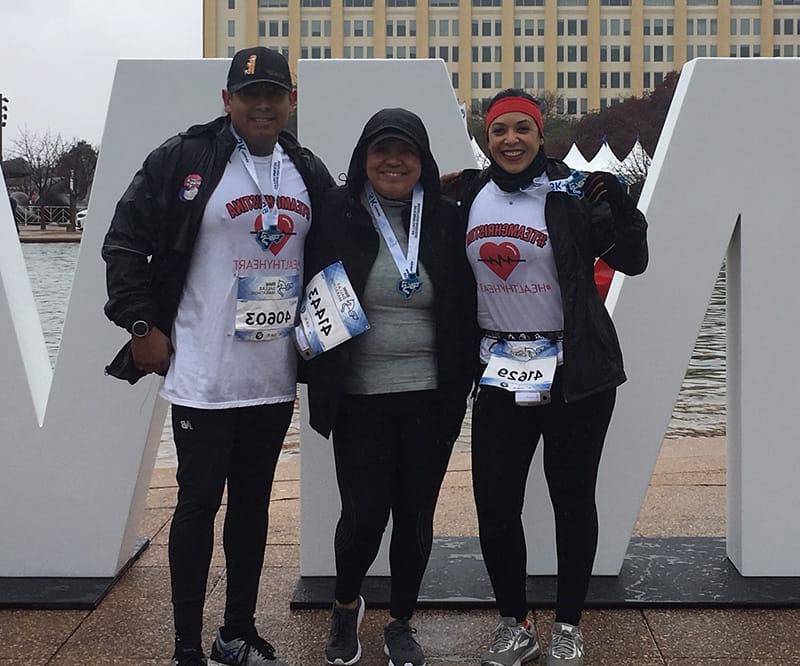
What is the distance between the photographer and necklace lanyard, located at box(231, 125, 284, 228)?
317cm

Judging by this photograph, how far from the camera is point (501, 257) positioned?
3.25 m

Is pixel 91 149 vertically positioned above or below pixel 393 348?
above

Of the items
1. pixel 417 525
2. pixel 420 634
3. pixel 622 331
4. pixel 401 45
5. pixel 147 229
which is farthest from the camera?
pixel 401 45

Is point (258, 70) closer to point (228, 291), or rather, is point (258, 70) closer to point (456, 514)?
point (228, 291)

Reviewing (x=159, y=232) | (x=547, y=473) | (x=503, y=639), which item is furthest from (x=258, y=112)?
(x=503, y=639)

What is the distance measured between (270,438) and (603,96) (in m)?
96.4

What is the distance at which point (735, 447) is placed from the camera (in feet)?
14.3

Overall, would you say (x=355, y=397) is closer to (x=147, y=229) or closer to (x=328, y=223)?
(x=328, y=223)

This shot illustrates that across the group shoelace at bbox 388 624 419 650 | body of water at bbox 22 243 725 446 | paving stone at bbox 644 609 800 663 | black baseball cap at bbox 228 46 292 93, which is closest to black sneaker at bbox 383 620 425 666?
shoelace at bbox 388 624 419 650

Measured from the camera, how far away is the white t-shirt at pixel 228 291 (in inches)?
125

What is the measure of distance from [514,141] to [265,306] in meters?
0.99

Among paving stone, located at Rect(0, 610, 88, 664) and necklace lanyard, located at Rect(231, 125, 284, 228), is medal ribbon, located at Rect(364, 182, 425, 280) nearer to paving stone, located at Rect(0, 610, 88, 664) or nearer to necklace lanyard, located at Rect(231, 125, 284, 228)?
necklace lanyard, located at Rect(231, 125, 284, 228)

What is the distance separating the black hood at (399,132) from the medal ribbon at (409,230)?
1.5 inches

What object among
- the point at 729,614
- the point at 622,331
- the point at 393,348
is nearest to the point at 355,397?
the point at 393,348
